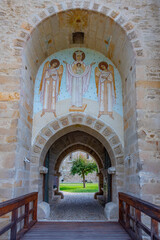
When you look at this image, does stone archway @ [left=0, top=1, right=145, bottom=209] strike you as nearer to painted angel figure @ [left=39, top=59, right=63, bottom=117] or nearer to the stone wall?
the stone wall

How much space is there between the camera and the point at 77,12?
5758 mm

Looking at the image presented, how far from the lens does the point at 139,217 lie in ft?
13.9

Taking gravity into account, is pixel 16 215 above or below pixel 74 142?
below

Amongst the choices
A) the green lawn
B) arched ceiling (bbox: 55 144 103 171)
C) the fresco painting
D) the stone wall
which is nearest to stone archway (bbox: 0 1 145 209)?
the stone wall

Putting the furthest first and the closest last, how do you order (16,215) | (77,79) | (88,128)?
(77,79), (88,128), (16,215)

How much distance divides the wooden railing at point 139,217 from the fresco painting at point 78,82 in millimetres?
2405

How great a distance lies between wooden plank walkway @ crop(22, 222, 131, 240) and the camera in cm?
446

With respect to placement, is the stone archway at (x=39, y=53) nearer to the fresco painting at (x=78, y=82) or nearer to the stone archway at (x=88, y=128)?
the stone archway at (x=88, y=128)

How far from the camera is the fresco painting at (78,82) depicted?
6.40 meters

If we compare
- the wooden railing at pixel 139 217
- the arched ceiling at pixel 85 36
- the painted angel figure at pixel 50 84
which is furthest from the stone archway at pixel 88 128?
the arched ceiling at pixel 85 36

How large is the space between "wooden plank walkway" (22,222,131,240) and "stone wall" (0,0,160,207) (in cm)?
83

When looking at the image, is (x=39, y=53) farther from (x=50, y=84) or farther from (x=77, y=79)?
(x=77, y=79)

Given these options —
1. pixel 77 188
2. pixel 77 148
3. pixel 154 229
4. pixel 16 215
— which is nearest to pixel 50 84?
pixel 16 215

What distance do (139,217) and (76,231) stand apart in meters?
1.42
